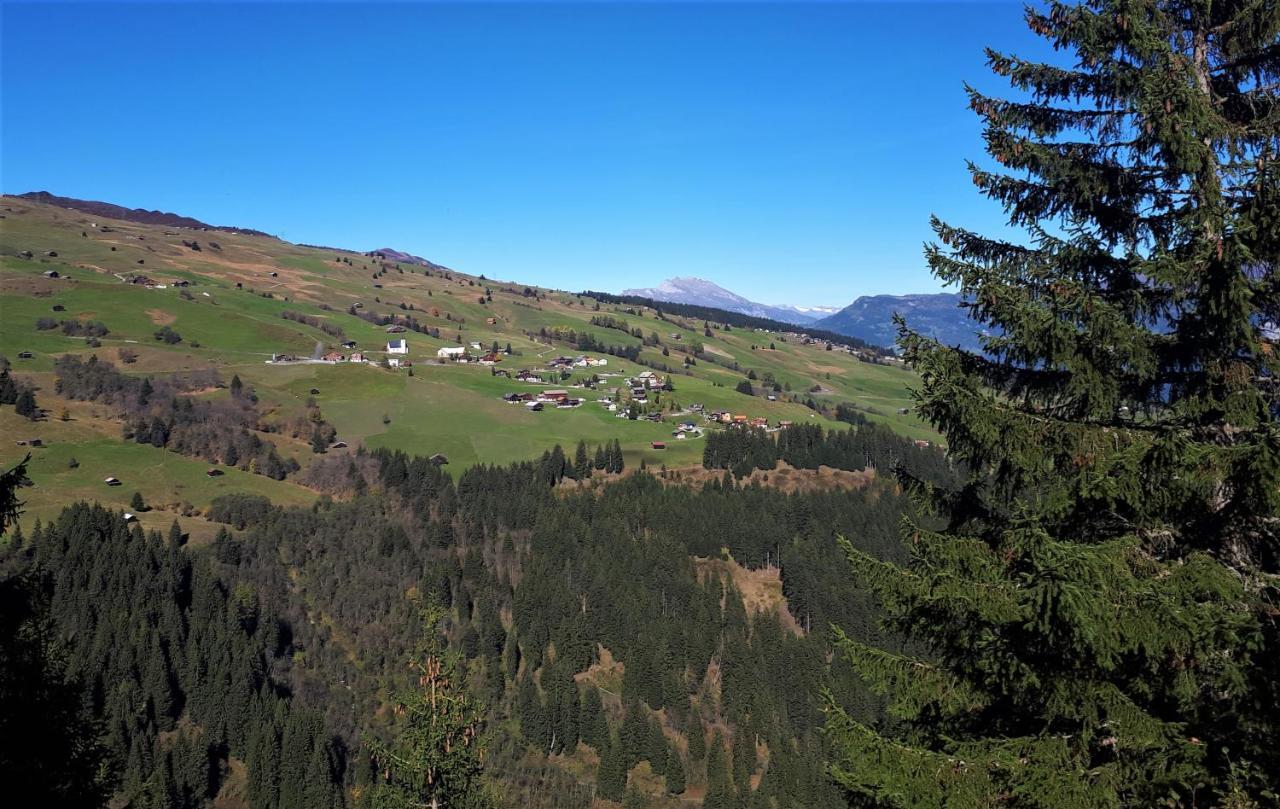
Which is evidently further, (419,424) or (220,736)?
(419,424)

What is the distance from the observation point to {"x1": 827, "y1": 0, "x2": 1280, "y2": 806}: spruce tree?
10.1 metres

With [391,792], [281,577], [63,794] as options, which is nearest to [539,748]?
[281,577]

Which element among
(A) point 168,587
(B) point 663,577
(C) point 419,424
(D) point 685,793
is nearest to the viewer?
(D) point 685,793

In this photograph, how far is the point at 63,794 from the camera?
1524 cm

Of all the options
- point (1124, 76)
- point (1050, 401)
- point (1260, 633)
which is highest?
point (1124, 76)

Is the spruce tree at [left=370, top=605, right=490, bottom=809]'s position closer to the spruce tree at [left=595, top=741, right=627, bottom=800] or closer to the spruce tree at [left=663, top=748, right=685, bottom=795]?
the spruce tree at [left=595, top=741, right=627, bottom=800]

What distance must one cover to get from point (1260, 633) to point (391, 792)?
22092 millimetres

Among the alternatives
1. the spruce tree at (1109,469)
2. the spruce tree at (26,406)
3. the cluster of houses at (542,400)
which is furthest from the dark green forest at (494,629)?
the spruce tree at (1109,469)

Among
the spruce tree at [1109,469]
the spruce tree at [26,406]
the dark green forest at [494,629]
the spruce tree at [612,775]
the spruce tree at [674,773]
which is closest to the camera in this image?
the spruce tree at [1109,469]

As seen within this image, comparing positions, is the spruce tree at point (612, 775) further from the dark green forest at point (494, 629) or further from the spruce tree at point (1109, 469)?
the spruce tree at point (1109, 469)

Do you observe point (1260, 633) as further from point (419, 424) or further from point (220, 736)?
point (419, 424)

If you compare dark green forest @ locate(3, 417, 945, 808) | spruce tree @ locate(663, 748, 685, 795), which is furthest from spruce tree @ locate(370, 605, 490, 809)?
spruce tree @ locate(663, 748, 685, 795)

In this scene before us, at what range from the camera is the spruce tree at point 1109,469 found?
10.1 meters

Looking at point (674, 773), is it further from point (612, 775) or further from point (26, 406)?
point (26, 406)
